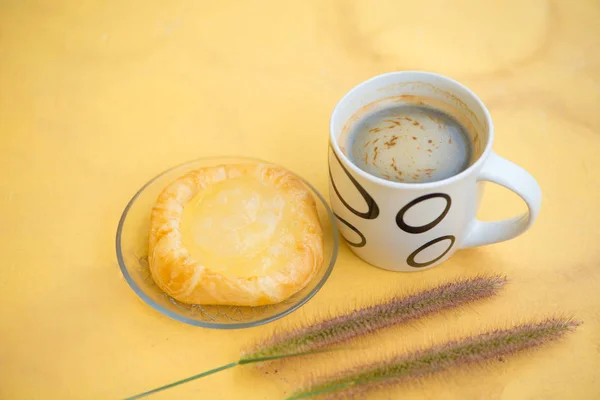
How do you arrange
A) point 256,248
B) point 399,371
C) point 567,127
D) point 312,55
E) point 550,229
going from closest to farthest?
point 399,371, point 256,248, point 550,229, point 567,127, point 312,55

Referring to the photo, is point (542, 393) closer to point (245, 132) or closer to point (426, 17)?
point (245, 132)

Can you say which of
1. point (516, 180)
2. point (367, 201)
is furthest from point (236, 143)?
point (516, 180)

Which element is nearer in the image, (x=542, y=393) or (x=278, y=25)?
(x=542, y=393)

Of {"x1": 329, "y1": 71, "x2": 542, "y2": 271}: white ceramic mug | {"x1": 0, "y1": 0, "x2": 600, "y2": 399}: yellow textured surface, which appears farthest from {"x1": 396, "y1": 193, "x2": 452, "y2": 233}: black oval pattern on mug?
{"x1": 0, "y1": 0, "x2": 600, "y2": 399}: yellow textured surface

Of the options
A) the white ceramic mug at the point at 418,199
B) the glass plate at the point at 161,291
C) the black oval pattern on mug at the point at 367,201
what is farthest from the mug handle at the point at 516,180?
the glass plate at the point at 161,291

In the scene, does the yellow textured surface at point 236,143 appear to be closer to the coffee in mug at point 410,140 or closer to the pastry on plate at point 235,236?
the pastry on plate at point 235,236

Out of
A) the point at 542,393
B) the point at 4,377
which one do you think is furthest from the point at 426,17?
the point at 4,377
